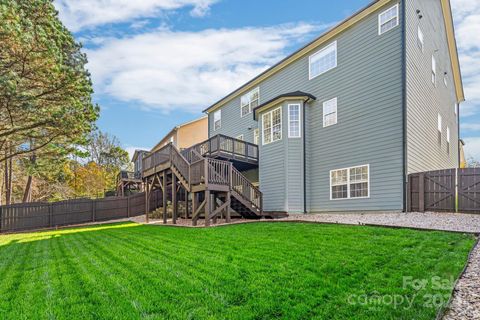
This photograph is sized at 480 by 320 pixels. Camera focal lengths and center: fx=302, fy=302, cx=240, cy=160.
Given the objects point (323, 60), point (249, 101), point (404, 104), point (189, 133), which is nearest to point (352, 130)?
point (404, 104)

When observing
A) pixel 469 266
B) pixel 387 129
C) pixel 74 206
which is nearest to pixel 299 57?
pixel 387 129

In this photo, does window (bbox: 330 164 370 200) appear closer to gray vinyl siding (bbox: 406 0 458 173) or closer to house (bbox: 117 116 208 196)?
gray vinyl siding (bbox: 406 0 458 173)

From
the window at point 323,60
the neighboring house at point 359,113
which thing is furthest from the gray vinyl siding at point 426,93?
the window at point 323,60

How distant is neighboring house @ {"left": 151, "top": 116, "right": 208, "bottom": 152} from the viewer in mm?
27172

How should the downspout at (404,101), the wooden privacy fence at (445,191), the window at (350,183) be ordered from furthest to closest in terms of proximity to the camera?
the window at (350,183) → the downspout at (404,101) → the wooden privacy fence at (445,191)

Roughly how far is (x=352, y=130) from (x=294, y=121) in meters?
2.85

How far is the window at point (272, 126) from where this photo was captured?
48.7 ft

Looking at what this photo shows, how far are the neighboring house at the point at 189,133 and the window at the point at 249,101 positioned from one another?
9050mm

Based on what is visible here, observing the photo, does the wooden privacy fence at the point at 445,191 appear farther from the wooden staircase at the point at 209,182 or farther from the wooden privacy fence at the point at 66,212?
the wooden privacy fence at the point at 66,212

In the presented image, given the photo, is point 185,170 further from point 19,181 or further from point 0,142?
point 19,181

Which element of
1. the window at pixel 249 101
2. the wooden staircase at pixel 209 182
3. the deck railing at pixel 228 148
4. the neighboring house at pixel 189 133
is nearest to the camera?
the wooden staircase at pixel 209 182

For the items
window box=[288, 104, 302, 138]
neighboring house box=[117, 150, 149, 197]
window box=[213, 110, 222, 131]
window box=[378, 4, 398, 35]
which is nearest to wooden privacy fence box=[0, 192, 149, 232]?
neighboring house box=[117, 150, 149, 197]

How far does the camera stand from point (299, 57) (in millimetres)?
15547

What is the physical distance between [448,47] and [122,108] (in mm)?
31002
